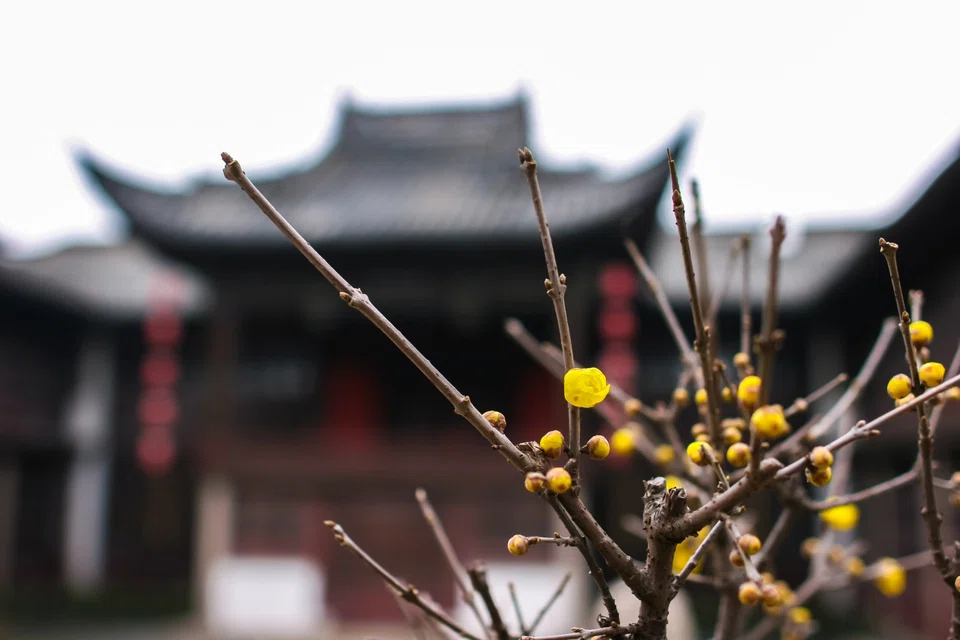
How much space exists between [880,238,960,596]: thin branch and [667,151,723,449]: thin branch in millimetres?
181

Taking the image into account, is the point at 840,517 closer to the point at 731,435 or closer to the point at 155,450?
the point at 731,435

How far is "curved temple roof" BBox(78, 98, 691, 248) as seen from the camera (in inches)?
262

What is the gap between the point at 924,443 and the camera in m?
0.85

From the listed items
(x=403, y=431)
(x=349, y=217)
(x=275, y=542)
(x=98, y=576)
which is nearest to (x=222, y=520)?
(x=275, y=542)

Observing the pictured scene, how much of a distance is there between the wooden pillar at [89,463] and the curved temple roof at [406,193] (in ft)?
10.2

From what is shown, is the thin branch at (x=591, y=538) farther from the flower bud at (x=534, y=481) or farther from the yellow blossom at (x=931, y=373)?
the yellow blossom at (x=931, y=373)

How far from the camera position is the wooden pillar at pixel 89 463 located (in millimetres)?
9633

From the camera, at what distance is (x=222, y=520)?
22.5ft

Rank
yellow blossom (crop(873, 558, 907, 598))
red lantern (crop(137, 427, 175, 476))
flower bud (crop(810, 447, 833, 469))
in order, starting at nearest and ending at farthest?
flower bud (crop(810, 447, 833, 469)) → yellow blossom (crop(873, 558, 907, 598)) → red lantern (crop(137, 427, 175, 476))

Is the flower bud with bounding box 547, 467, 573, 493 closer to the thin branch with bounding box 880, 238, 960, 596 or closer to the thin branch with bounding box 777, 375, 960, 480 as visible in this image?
the thin branch with bounding box 777, 375, 960, 480

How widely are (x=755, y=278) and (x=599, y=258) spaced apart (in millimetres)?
3949

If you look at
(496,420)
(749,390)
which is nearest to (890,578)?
(749,390)

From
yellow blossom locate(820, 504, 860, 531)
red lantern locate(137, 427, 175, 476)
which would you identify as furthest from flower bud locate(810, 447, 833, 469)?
red lantern locate(137, 427, 175, 476)

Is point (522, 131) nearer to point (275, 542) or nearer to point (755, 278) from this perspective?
point (755, 278)
